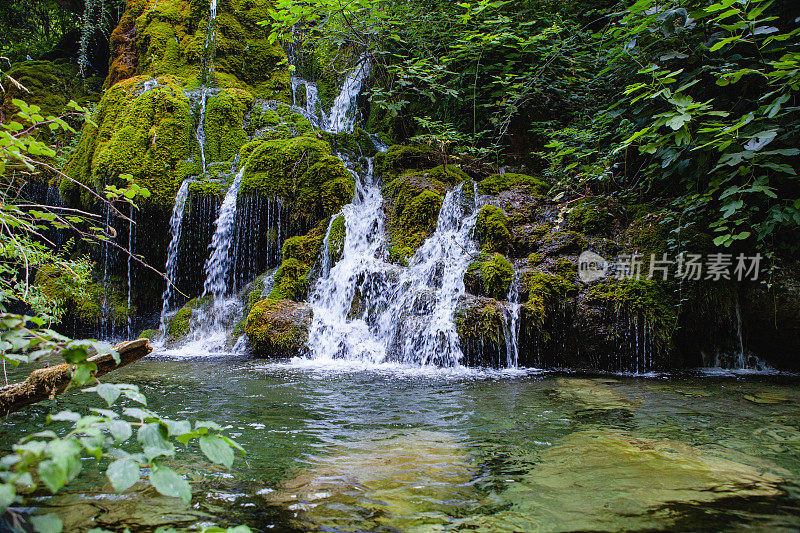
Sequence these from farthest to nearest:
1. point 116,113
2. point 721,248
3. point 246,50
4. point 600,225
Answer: point 246,50 → point 116,113 → point 600,225 → point 721,248

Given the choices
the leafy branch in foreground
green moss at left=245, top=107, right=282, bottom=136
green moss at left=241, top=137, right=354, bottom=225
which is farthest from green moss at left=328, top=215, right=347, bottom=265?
the leafy branch in foreground

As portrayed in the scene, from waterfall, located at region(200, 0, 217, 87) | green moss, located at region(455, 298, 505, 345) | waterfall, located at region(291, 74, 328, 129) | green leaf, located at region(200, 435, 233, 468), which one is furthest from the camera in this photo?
waterfall, located at region(291, 74, 328, 129)

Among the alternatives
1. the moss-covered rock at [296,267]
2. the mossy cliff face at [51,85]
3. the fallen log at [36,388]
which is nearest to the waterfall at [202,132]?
the moss-covered rock at [296,267]

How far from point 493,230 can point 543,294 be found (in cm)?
171

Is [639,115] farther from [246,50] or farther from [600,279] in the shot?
[246,50]

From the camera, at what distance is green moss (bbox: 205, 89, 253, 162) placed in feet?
37.4

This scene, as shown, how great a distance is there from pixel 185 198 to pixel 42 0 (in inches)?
543

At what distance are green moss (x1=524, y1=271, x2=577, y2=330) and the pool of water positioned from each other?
1428 millimetres

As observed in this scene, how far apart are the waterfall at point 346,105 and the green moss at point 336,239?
5413 mm

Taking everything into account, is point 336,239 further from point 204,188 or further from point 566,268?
point 566,268

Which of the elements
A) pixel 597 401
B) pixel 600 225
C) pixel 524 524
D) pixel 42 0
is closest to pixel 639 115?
pixel 600 225

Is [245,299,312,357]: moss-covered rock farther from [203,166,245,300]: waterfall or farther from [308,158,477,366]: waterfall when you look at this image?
[203,166,245,300]: waterfall

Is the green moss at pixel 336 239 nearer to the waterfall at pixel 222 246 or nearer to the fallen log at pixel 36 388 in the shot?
the waterfall at pixel 222 246

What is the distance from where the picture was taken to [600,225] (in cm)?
732
